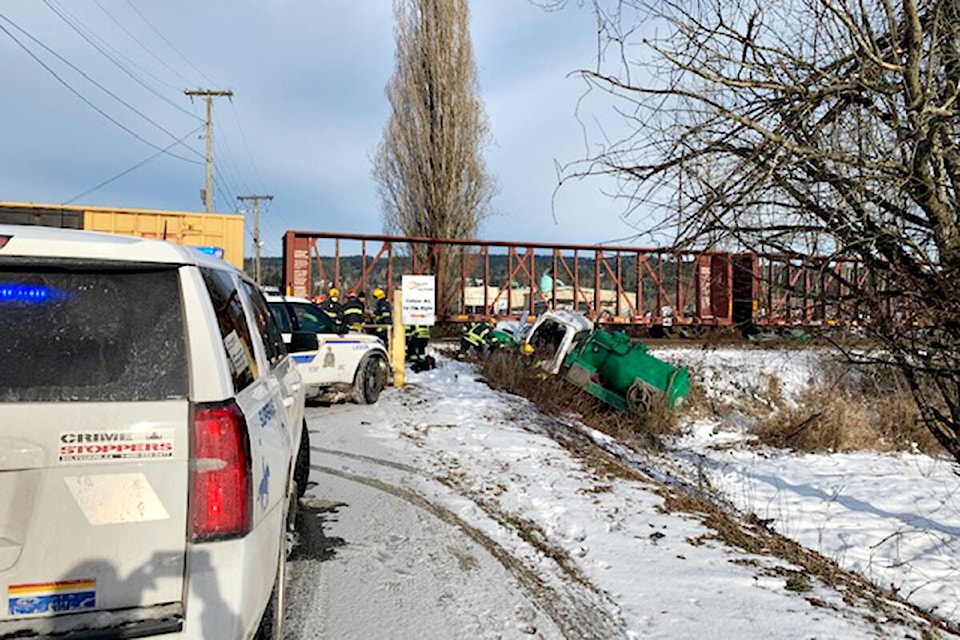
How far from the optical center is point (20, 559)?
192 cm

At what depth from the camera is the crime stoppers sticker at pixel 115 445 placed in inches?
77.4

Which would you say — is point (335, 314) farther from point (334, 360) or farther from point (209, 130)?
point (209, 130)

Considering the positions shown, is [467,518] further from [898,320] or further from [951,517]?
[951,517]

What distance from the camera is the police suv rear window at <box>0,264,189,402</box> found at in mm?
2027

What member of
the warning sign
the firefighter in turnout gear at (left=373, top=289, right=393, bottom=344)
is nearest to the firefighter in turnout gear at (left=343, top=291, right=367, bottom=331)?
the firefighter in turnout gear at (left=373, top=289, right=393, bottom=344)

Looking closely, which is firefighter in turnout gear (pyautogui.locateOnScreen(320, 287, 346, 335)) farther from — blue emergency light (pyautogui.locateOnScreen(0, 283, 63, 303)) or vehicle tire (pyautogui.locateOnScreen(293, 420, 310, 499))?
blue emergency light (pyautogui.locateOnScreen(0, 283, 63, 303))

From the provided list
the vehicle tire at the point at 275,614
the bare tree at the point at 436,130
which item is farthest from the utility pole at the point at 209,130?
the vehicle tire at the point at 275,614

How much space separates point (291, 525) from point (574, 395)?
24.9 feet

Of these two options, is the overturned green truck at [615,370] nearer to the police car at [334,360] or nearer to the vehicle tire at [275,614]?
the police car at [334,360]

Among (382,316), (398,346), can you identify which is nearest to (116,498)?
(398,346)

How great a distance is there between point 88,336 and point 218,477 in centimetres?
60

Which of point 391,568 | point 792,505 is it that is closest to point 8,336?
point 391,568

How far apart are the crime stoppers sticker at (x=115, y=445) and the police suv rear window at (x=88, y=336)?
0.11 meters

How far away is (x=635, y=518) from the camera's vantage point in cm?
522
